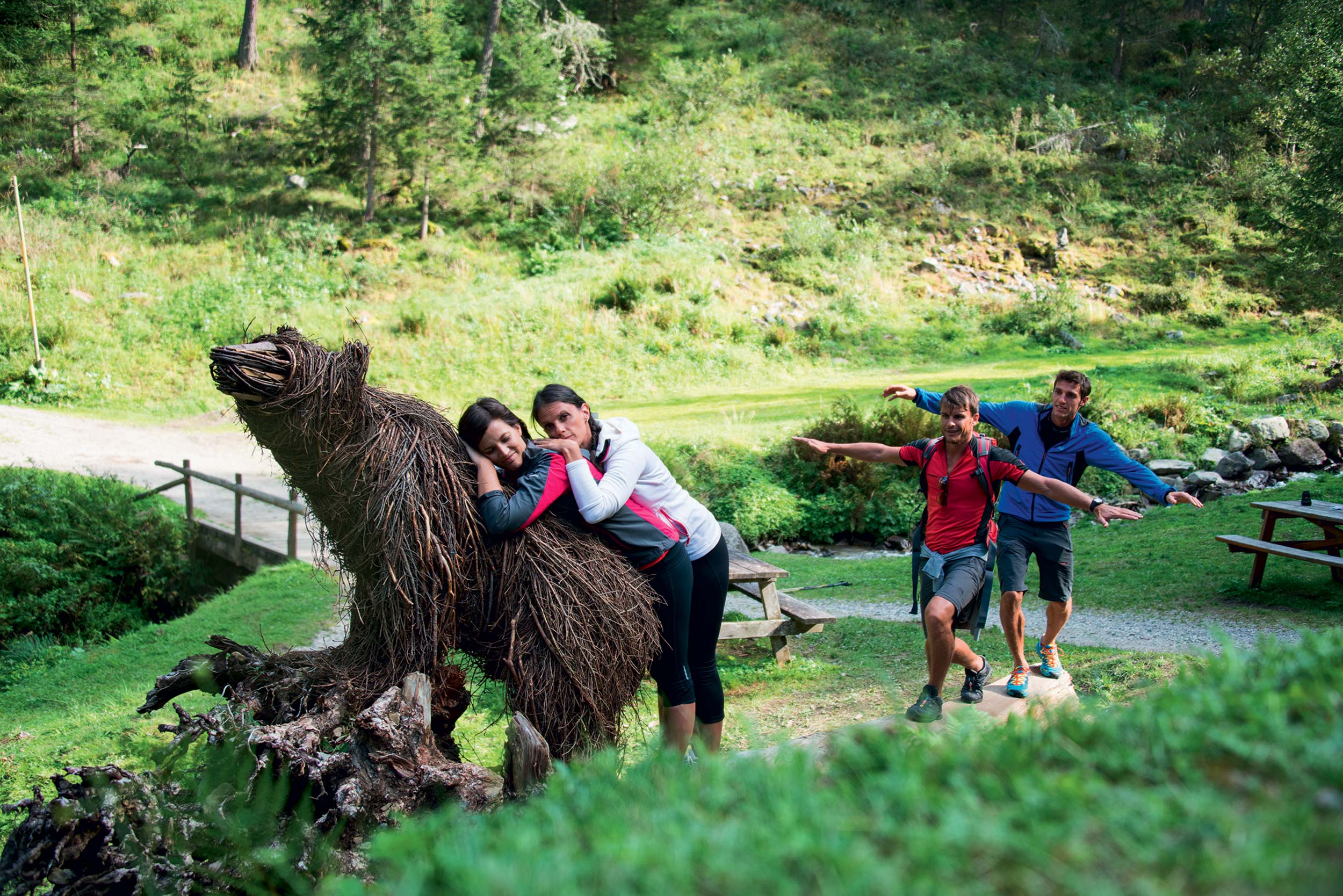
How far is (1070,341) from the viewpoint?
19.6 metres

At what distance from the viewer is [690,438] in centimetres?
1298

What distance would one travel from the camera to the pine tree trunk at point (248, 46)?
29.7 meters

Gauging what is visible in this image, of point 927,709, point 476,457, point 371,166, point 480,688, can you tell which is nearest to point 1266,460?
point 927,709

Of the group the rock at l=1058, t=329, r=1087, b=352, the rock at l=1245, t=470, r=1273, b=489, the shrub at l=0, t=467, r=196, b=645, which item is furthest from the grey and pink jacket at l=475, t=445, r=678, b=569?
the rock at l=1058, t=329, r=1087, b=352

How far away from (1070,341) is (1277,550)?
12.8 meters

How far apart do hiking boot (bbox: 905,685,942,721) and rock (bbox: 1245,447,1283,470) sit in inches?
395

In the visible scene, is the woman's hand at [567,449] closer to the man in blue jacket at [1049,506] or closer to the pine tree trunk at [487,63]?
the man in blue jacket at [1049,506]

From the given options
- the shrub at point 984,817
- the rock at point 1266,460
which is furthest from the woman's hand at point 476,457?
the rock at point 1266,460

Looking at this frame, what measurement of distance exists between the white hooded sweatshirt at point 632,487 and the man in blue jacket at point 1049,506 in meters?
1.66

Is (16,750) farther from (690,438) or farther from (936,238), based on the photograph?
(936,238)

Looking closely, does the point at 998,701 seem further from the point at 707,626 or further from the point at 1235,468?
the point at 1235,468

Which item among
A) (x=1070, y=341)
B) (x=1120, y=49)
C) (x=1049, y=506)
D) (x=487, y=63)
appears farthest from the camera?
(x=1120, y=49)

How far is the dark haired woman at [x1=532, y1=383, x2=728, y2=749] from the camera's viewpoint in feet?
11.4

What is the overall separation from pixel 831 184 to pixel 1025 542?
2366 centimetres
